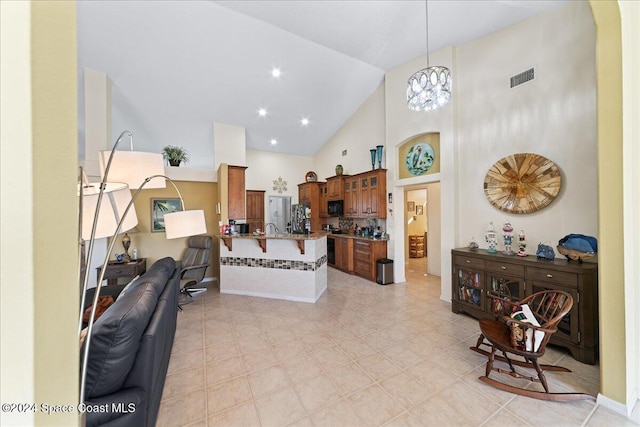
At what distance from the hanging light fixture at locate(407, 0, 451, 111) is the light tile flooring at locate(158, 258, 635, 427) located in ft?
9.00

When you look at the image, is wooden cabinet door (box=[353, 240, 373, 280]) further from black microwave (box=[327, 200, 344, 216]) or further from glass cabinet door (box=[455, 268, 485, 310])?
glass cabinet door (box=[455, 268, 485, 310])

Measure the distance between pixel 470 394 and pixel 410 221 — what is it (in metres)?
6.23

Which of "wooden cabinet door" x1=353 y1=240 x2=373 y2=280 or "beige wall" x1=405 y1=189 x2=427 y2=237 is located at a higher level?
"beige wall" x1=405 y1=189 x2=427 y2=237

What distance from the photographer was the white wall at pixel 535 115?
2852 millimetres

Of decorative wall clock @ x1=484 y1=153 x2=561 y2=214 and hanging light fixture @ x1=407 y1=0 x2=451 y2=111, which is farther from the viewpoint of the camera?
decorative wall clock @ x1=484 y1=153 x2=561 y2=214

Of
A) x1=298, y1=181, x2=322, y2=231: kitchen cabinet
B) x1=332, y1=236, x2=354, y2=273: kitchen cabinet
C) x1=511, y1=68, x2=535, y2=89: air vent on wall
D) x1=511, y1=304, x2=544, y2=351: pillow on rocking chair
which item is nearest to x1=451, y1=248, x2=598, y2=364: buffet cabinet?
x1=511, y1=304, x2=544, y2=351: pillow on rocking chair

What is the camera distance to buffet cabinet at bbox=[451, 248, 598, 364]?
2475 millimetres

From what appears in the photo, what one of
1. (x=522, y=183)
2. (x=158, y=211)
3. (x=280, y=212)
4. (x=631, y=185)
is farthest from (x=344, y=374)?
(x=280, y=212)

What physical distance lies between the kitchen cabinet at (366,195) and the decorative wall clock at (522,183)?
6.81 feet

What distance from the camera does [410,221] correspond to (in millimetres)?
7918

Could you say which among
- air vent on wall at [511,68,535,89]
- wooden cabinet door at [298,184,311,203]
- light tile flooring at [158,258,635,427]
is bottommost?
light tile flooring at [158,258,635,427]

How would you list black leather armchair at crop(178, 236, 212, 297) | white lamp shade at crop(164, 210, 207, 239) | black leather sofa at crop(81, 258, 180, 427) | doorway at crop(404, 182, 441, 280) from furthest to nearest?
doorway at crop(404, 182, 441, 280) < black leather armchair at crop(178, 236, 212, 297) < white lamp shade at crop(164, 210, 207, 239) < black leather sofa at crop(81, 258, 180, 427)

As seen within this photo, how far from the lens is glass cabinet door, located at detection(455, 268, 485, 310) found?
11.1ft

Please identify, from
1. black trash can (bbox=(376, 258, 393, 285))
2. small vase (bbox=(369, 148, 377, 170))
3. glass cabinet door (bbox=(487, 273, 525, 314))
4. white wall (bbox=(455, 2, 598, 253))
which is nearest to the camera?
white wall (bbox=(455, 2, 598, 253))
